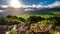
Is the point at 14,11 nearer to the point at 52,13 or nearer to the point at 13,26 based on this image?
the point at 13,26

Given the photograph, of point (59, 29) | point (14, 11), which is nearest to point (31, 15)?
point (14, 11)

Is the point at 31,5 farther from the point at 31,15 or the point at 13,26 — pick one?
the point at 13,26

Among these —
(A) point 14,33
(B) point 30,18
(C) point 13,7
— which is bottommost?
(A) point 14,33

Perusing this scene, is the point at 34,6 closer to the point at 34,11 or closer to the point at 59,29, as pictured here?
Result: the point at 34,11

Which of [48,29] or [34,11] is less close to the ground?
[34,11]

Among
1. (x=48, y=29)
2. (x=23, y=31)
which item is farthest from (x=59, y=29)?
(x=23, y=31)

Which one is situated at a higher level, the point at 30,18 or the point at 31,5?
the point at 31,5
